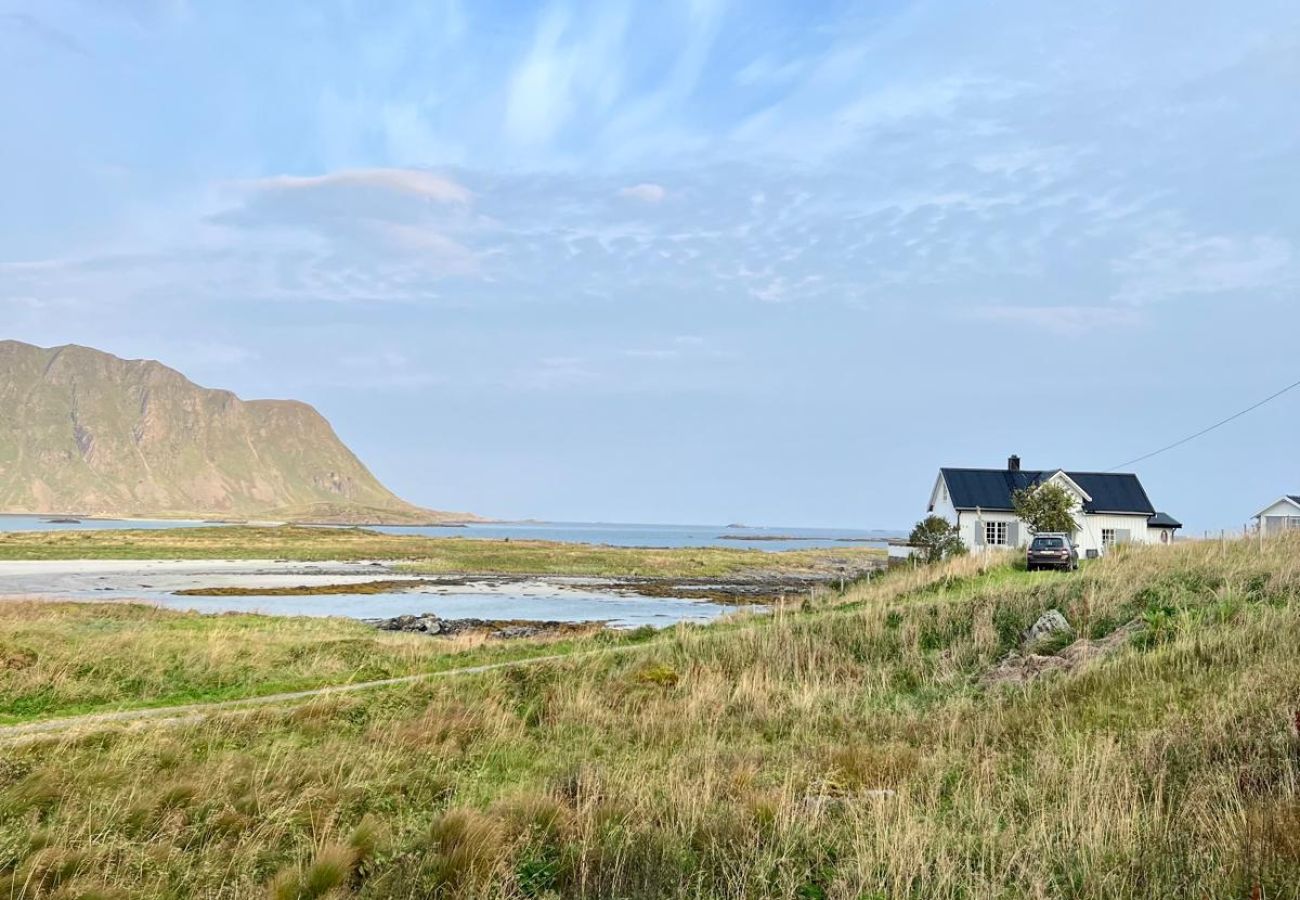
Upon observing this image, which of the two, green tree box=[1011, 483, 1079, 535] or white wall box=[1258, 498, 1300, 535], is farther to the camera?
white wall box=[1258, 498, 1300, 535]

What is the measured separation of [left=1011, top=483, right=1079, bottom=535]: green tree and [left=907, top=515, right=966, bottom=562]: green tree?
395cm

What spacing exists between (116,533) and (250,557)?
141 feet

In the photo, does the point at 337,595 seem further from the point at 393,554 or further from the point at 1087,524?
the point at 1087,524

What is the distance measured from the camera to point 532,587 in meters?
63.5

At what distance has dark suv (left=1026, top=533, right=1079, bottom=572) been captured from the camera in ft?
108

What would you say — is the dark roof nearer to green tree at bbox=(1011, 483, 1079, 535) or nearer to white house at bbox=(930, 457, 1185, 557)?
white house at bbox=(930, 457, 1185, 557)

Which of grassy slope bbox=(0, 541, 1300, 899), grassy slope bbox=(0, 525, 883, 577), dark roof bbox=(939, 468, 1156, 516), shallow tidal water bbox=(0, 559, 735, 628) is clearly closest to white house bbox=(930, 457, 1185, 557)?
dark roof bbox=(939, 468, 1156, 516)

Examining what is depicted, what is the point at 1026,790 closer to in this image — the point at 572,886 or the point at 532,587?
the point at 572,886

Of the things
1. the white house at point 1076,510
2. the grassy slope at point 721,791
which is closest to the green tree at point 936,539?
the white house at point 1076,510

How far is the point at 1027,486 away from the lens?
53.7 metres

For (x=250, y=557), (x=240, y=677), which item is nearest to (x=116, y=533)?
(x=250, y=557)

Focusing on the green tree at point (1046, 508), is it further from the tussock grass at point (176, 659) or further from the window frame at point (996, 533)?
the tussock grass at point (176, 659)

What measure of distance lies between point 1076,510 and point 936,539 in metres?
9.99

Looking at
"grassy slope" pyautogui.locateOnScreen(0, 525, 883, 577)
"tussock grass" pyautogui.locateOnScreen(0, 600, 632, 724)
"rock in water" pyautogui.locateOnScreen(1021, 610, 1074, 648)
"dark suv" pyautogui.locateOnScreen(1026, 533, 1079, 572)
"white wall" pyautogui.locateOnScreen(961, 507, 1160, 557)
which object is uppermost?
"white wall" pyautogui.locateOnScreen(961, 507, 1160, 557)
